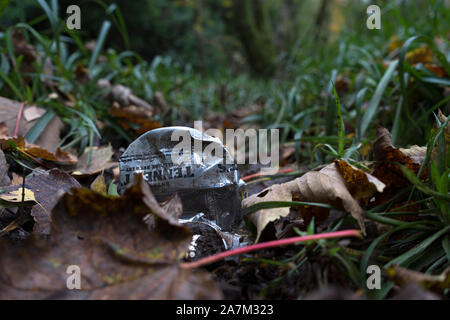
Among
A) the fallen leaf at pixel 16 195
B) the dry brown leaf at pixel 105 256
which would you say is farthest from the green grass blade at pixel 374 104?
the fallen leaf at pixel 16 195

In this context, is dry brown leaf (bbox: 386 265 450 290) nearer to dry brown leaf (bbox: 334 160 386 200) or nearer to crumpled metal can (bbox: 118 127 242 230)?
dry brown leaf (bbox: 334 160 386 200)

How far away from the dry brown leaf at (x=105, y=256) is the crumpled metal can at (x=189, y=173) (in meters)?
0.30

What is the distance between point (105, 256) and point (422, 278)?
572mm

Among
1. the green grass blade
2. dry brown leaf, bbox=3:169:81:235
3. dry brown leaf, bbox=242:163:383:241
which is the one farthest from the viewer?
the green grass blade

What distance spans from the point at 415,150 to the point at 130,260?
2.72ft

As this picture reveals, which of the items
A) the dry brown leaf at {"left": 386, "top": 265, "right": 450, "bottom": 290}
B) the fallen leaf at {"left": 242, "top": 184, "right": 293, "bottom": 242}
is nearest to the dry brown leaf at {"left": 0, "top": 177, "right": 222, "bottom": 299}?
the fallen leaf at {"left": 242, "top": 184, "right": 293, "bottom": 242}

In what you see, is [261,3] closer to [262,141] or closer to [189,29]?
[189,29]

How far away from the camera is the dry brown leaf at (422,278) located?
56 cm

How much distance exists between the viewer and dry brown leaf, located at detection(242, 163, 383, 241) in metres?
0.72

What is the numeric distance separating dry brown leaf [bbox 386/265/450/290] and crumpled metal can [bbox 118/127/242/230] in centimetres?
46

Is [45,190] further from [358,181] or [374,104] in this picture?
[374,104]

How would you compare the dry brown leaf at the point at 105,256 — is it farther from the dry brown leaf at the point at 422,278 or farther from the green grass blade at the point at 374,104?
the green grass blade at the point at 374,104
